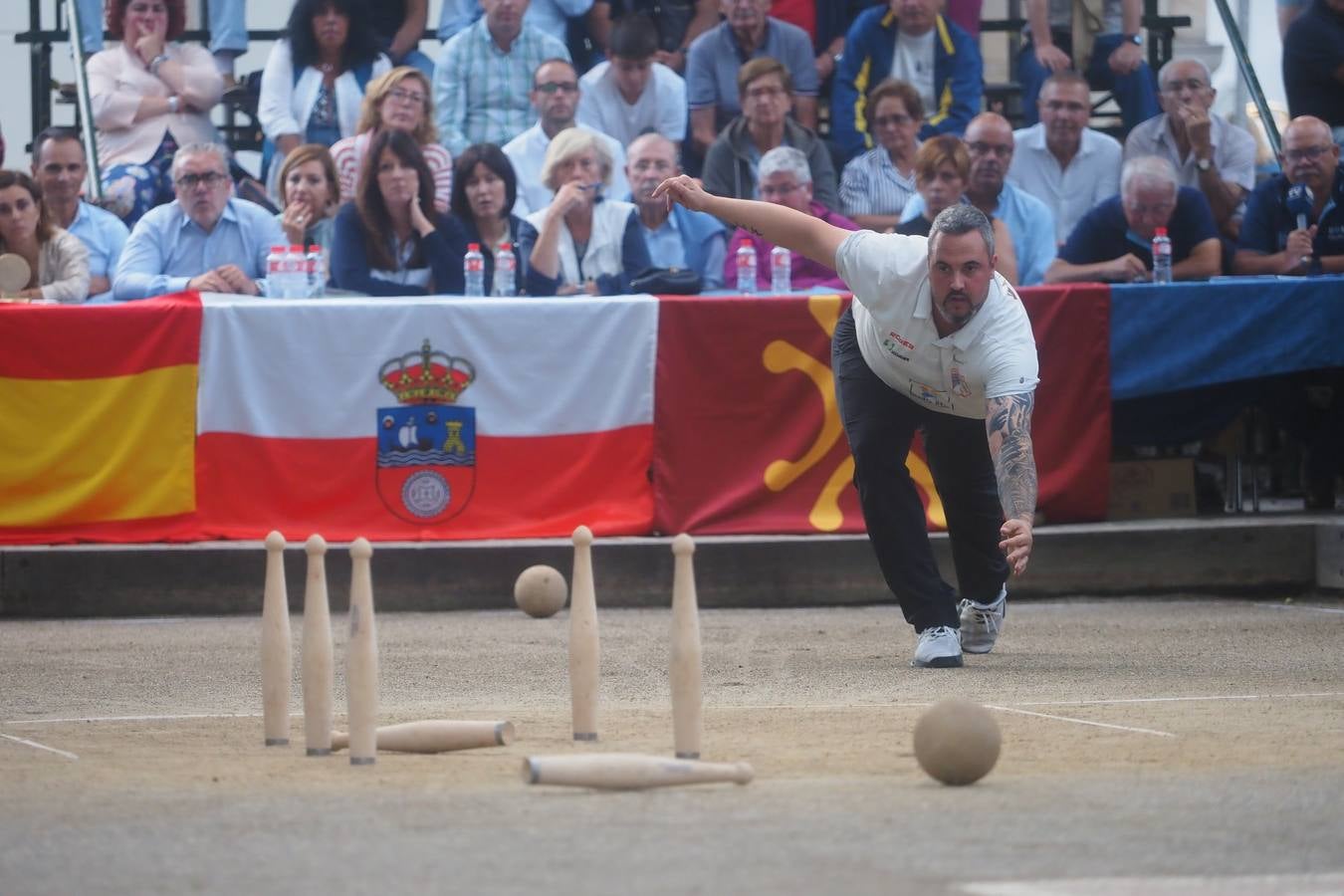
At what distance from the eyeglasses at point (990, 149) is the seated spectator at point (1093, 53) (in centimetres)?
225

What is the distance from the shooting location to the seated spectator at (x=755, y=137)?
1272 centimetres

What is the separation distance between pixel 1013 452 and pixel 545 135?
652 centimetres

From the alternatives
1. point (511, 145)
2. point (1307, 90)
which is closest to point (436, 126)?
point (511, 145)

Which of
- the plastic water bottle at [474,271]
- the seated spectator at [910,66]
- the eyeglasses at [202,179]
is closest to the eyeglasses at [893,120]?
the seated spectator at [910,66]

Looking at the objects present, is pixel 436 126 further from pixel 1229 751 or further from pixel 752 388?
pixel 1229 751

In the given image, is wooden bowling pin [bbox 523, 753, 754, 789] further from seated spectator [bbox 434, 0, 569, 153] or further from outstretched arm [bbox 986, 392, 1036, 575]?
seated spectator [bbox 434, 0, 569, 153]

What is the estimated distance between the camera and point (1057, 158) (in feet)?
44.1

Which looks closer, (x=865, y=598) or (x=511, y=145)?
(x=865, y=598)

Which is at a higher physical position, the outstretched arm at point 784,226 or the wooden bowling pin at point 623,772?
the outstretched arm at point 784,226

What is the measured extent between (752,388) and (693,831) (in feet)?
21.2

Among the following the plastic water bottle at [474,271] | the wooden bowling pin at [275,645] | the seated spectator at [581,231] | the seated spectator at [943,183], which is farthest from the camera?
the seated spectator at [581,231]

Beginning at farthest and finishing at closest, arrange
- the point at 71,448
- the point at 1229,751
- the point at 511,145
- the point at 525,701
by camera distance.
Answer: the point at 511,145, the point at 71,448, the point at 525,701, the point at 1229,751

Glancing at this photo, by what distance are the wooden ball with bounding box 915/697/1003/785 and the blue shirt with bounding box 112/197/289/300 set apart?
7.40m

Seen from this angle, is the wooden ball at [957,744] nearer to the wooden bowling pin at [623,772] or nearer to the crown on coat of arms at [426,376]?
the wooden bowling pin at [623,772]
